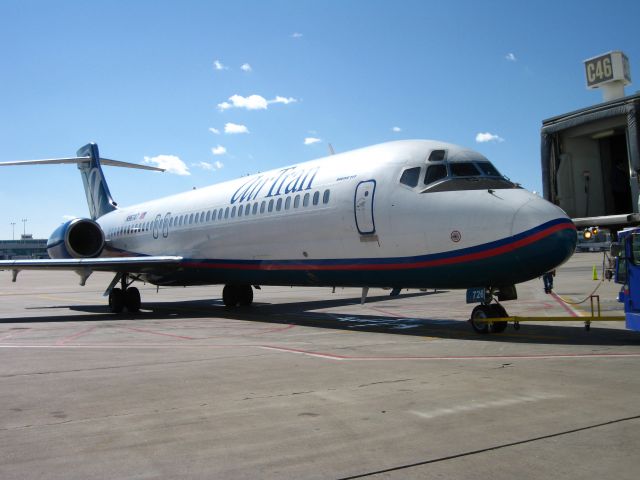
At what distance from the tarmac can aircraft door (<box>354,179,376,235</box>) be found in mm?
1987

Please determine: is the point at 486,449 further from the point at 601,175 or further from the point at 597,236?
the point at 601,175

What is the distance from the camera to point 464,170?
1096 centimetres

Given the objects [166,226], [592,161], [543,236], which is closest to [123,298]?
[166,226]

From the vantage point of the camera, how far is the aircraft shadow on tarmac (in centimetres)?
1010

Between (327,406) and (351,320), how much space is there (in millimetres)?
8880

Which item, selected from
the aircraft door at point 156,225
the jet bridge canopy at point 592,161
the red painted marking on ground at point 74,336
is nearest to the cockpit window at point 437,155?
the jet bridge canopy at point 592,161

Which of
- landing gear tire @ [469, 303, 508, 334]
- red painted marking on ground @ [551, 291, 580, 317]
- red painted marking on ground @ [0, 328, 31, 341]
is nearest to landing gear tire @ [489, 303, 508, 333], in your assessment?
landing gear tire @ [469, 303, 508, 334]

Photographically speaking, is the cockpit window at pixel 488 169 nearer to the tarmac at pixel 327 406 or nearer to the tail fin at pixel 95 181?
the tarmac at pixel 327 406

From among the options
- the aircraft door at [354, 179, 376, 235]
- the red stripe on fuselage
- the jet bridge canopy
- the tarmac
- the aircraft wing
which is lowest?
the tarmac

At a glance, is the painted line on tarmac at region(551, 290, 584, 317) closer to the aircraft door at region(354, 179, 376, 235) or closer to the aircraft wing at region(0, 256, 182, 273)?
the aircraft door at region(354, 179, 376, 235)

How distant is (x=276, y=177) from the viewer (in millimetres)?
15680

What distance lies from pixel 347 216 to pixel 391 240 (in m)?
1.30

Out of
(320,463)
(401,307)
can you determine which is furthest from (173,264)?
(320,463)

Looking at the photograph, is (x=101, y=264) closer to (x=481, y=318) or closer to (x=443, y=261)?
(x=443, y=261)
